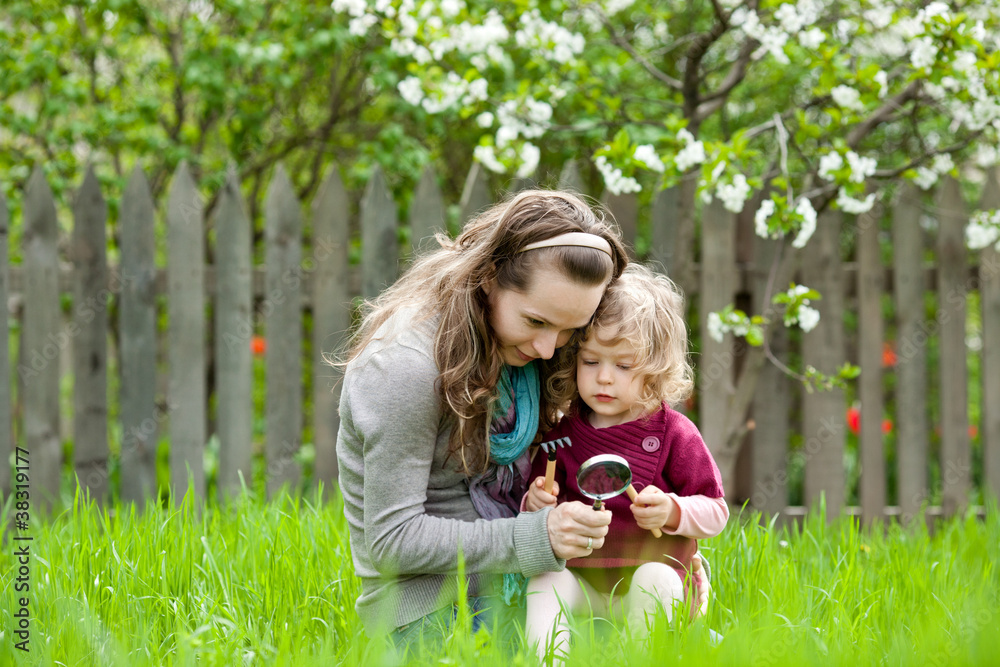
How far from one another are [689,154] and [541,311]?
131cm

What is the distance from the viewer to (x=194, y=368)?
3.59m

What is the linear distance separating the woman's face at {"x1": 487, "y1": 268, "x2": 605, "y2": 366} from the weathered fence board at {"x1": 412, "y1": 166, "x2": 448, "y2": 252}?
1.72 meters

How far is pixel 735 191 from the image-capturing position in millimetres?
2904

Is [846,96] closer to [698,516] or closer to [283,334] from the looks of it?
[698,516]

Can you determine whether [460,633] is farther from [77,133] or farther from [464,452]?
[77,133]

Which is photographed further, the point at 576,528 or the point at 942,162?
the point at 942,162

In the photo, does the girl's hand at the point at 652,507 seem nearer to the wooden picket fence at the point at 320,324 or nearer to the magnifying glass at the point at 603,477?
the magnifying glass at the point at 603,477

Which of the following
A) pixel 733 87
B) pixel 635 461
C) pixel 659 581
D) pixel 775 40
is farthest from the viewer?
pixel 733 87

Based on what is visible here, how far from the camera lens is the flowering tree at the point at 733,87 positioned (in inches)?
112

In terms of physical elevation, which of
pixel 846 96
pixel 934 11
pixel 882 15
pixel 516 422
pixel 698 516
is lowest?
pixel 698 516

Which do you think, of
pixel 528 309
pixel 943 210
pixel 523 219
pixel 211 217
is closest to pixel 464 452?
pixel 528 309

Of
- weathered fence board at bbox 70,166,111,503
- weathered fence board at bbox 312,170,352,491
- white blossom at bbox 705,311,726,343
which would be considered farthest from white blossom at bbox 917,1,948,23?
weathered fence board at bbox 70,166,111,503

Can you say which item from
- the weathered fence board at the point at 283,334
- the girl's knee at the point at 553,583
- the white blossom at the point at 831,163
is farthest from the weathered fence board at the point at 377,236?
the girl's knee at the point at 553,583

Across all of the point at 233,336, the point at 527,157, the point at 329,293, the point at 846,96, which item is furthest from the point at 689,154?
the point at 233,336
